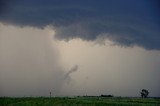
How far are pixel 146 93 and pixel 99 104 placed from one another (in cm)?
10513

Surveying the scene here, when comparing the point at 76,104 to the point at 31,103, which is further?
the point at 31,103

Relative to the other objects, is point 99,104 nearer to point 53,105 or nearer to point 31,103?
point 53,105

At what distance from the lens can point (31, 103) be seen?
2510 inches

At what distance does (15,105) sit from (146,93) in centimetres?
10707

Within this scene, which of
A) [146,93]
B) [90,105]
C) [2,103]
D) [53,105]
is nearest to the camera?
[90,105]

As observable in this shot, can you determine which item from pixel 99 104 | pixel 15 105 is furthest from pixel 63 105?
pixel 15 105

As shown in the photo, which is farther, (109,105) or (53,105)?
(53,105)

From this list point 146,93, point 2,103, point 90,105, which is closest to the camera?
point 90,105

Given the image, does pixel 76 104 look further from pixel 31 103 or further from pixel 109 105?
pixel 31 103

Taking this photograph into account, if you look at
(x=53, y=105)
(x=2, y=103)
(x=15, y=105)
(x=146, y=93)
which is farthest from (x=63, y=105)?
(x=146, y=93)

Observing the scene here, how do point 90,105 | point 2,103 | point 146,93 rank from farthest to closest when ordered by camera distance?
point 146,93
point 2,103
point 90,105

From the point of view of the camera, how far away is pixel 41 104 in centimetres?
6222

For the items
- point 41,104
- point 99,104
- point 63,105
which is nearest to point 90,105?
point 99,104

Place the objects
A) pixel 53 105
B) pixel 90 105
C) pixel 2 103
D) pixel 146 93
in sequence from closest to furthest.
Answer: pixel 90 105 → pixel 53 105 → pixel 2 103 → pixel 146 93
